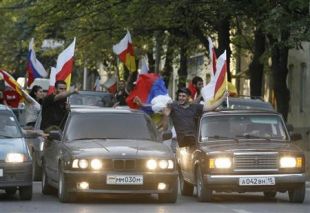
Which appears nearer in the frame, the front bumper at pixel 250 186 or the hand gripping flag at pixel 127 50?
the front bumper at pixel 250 186

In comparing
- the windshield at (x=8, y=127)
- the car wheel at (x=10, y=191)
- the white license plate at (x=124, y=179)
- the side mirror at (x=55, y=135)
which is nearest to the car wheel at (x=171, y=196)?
the white license plate at (x=124, y=179)

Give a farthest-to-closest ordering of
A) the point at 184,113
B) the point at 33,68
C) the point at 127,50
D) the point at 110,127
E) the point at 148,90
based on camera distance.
A: the point at 127,50 → the point at 33,68 → the point at 148,90 → the point at 184,113 → the point at 110,127

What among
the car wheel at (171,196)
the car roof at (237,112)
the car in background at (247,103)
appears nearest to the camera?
the car wheel at (171,196)

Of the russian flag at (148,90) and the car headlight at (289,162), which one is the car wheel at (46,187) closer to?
the car headlight at (289,162)

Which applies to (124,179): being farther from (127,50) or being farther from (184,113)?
(127,50)

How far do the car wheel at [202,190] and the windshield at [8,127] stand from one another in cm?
300

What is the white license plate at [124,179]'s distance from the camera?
16328 mm

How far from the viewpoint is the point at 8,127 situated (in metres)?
18.0

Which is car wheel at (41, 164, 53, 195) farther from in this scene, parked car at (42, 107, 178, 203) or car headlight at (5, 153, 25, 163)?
car headlight at (5, 153, 25, 163)

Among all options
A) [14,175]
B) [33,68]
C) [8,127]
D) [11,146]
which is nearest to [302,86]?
[33,68]

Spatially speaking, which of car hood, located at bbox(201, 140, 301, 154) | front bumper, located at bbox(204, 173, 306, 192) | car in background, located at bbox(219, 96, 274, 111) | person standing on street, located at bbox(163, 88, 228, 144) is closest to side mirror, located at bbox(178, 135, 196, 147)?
car hood, located at bbox(201, 140, 301, 154)

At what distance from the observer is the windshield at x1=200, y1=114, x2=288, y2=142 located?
18.0 metres

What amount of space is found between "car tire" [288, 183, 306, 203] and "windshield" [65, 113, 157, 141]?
242 cm

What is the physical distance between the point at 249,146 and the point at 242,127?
1.02 meters
